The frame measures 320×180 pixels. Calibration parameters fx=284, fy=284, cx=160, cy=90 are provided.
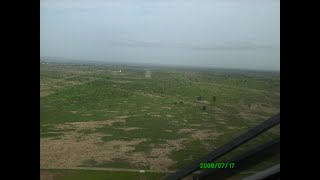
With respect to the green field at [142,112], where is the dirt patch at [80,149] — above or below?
below

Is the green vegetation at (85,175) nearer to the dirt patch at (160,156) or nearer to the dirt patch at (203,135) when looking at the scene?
the dirt patch at (160,156)

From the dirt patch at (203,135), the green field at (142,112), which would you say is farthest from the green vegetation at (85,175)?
the dirt patch at (203,135)

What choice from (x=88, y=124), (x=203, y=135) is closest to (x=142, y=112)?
(x=88, y=124)

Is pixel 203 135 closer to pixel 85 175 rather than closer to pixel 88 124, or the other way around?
pixel 85 175
